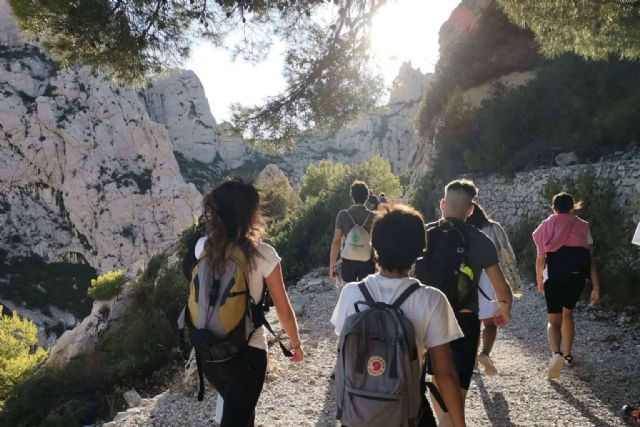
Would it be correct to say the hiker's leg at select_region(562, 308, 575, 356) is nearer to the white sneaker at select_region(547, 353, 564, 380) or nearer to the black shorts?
the black shorts

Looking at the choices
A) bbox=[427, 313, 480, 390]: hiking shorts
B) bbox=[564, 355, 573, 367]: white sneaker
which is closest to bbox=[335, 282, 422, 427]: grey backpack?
bbox=[427, 313, 480, 390]: hiking shorts

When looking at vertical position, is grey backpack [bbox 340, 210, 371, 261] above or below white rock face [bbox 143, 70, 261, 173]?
below

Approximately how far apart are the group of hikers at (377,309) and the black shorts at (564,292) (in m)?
1.22

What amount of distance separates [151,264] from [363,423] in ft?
41.5

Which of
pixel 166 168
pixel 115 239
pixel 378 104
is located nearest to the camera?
pixel 378 104

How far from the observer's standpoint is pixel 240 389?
2.13m

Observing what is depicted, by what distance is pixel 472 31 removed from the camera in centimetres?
1944

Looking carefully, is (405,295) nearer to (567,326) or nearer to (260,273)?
(260,273)

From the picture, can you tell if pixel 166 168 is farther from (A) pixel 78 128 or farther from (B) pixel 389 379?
(B) pixel 389 379

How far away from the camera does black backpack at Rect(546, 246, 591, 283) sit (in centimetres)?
422

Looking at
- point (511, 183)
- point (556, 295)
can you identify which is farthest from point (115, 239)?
point (556, 295)

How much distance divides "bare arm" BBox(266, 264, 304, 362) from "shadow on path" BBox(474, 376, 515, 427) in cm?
204

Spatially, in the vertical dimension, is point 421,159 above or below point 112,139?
below

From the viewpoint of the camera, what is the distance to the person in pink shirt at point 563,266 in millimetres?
4223
